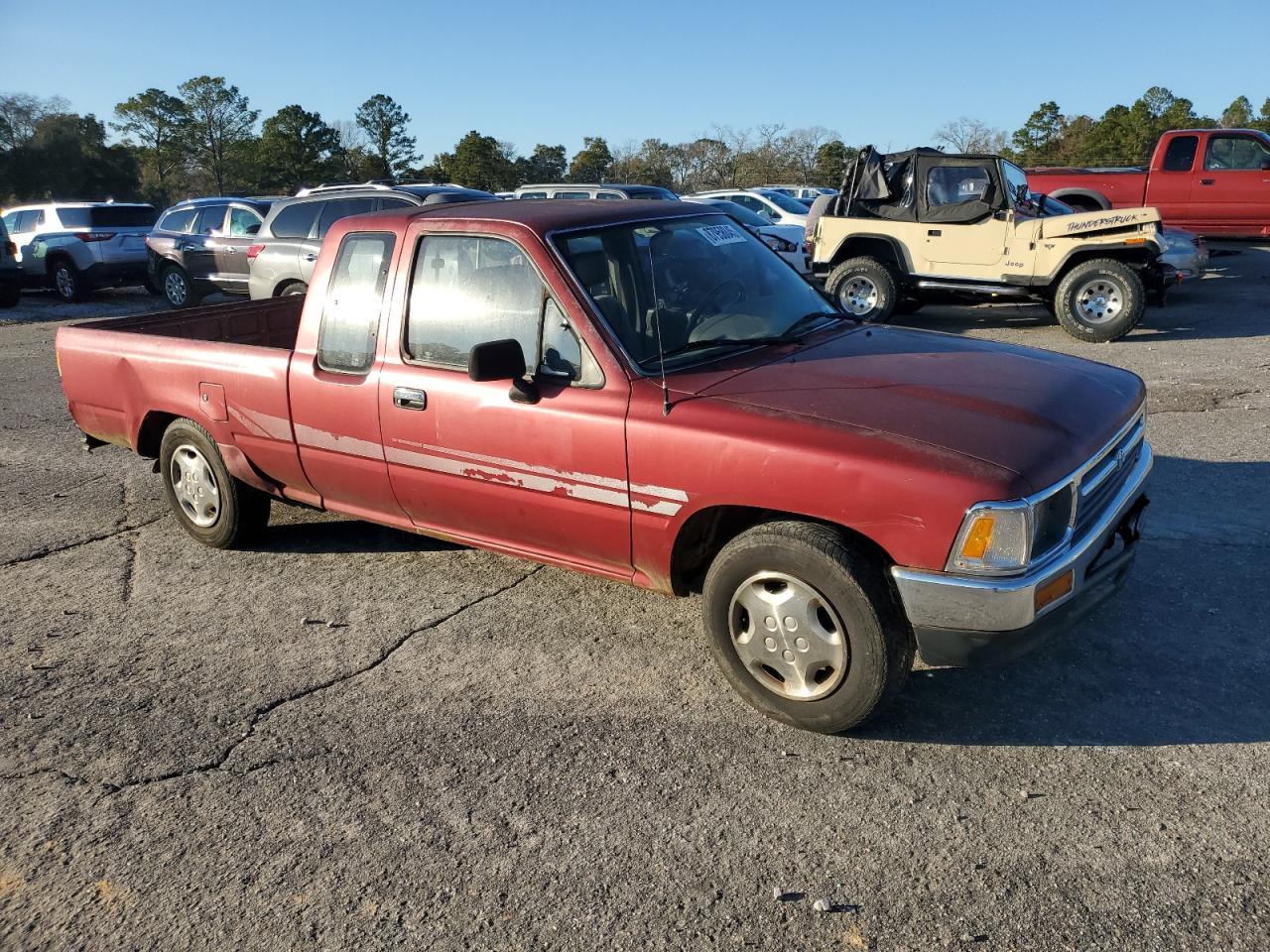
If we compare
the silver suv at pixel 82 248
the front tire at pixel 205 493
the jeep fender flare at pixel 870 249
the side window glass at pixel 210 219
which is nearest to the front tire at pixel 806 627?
the front tire at pixel 205 493

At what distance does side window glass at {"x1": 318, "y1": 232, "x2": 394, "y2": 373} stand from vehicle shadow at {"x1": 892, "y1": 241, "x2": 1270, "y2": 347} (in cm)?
740

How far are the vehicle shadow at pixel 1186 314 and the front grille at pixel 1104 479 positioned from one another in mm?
6947

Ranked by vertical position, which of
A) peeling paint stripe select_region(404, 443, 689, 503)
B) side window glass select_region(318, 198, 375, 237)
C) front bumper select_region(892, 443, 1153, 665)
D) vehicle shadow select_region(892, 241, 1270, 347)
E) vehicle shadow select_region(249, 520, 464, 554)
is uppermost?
side window glass select_region(318, 198, 375, 237)

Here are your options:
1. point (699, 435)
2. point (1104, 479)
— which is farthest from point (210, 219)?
point (1104, 479)

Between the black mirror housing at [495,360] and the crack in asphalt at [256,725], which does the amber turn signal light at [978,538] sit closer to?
the black mirror housing at [495,360]

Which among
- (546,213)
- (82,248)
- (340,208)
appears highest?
(546,213)

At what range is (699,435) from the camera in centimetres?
343

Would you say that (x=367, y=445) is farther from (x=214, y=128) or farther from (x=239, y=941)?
(x=214, y=128)

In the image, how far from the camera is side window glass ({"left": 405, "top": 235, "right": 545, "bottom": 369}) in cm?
397

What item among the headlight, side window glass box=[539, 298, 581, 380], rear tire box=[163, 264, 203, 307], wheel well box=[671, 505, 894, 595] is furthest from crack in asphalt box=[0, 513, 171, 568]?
rear tire box=[163, 264, 203, 307]

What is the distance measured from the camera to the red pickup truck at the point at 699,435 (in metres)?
3.10

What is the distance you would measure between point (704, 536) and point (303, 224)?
9.55m

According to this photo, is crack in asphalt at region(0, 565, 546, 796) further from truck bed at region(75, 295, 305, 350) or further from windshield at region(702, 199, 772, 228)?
windshield at region(702, 199, 772, 228)

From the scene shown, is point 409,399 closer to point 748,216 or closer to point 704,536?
point 704,536
